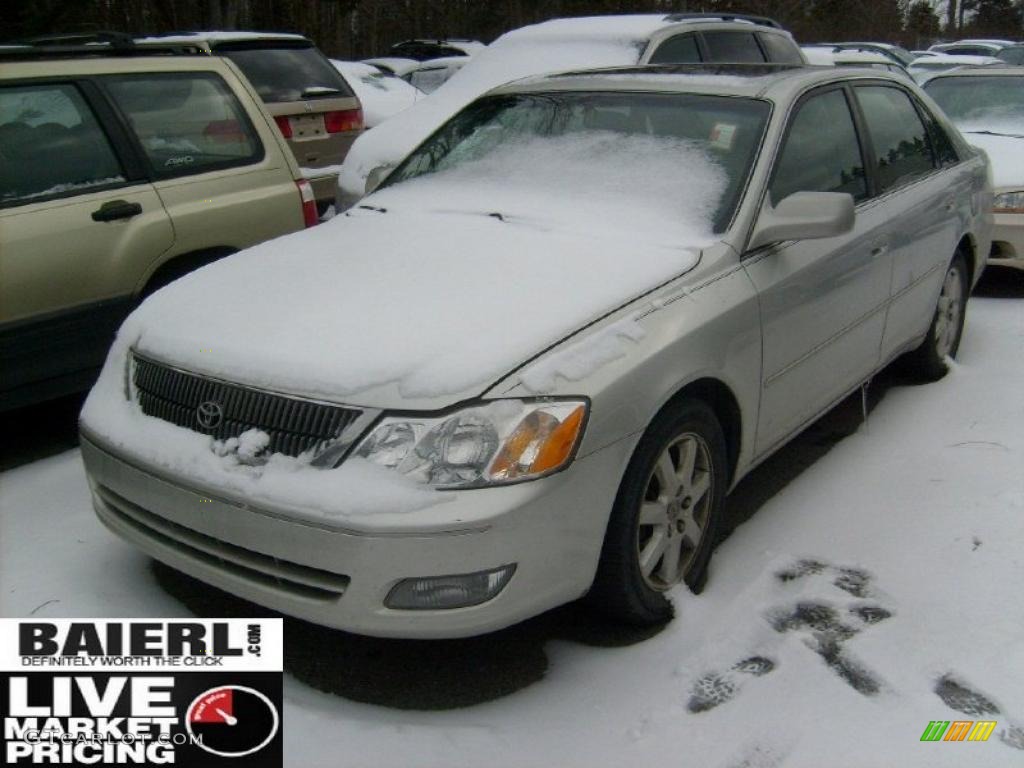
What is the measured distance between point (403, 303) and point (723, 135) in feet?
4.69

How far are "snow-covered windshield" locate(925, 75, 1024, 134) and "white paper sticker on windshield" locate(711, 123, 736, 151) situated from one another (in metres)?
5.26

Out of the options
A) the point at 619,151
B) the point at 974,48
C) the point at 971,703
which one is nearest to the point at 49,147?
the point at 619,151

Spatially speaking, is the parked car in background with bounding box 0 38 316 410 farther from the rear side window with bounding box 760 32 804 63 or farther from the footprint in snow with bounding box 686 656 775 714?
the rear side window with bounding box 760 32 804 63

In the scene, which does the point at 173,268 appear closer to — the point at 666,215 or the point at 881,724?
the point at 666,215

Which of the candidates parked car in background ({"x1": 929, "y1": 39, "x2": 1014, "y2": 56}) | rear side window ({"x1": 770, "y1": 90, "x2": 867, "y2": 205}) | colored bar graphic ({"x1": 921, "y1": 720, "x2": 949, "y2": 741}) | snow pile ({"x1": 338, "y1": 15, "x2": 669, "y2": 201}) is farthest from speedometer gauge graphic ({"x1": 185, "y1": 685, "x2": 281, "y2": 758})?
parked car in background ({"x1": 929, "y1": 39, "x2": 1014, "y2": 56})

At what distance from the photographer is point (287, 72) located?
7.96 meters

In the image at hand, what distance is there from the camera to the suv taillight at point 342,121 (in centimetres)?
787

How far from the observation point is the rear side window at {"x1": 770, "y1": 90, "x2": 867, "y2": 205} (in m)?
3.71

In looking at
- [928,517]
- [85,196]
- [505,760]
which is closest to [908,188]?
[928,517]

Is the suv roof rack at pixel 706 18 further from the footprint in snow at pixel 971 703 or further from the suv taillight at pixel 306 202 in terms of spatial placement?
the footprint in snow at pixel 971 703

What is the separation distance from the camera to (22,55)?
440cm

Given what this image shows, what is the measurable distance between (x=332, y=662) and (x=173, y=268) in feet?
7.82

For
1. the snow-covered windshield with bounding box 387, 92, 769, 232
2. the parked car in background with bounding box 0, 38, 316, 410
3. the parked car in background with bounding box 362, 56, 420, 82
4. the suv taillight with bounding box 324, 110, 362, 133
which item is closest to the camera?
the snow-covered windshield with bounding box 387, 92, 769, 232

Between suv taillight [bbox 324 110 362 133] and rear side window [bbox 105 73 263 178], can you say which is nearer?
rear side window [bbox 105 73 263 178]
